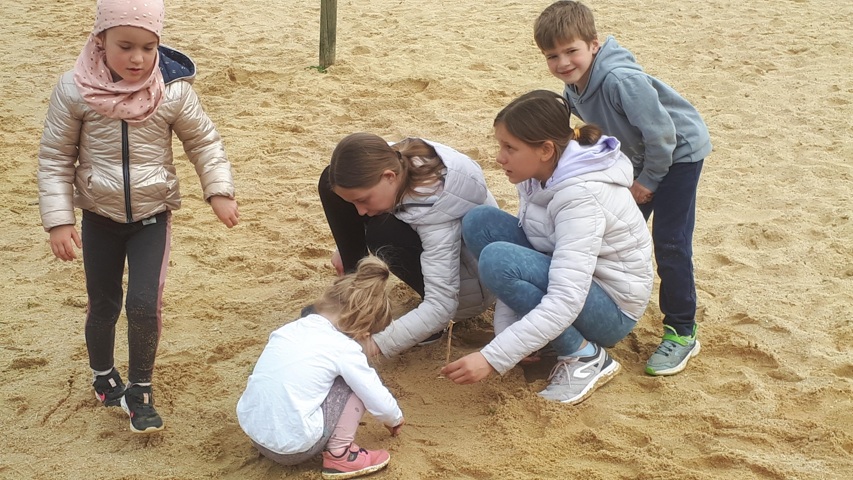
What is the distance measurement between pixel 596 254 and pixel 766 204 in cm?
234

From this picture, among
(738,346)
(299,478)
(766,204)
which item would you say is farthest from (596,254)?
(766,204)

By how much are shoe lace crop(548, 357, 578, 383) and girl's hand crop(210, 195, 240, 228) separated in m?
1.30

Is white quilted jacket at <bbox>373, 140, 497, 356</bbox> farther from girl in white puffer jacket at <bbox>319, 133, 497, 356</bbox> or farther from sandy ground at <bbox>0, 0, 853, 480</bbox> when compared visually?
sandy ground at <bbox>0, 0, 853, 480</bbox>

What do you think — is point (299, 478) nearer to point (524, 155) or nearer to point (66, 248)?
point (66, 248)

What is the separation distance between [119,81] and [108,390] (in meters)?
1.18

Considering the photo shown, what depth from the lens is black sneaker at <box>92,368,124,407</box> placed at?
3.33 metres

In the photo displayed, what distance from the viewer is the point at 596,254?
3.10 metres

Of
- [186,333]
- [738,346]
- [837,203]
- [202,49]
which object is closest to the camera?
[738,346]

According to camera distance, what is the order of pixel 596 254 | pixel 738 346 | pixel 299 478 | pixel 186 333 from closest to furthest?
pixel 299 478 → pixel 596 254 → pixel 738 346 → pixel 186 333

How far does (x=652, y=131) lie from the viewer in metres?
3.28

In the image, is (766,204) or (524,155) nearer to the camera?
(524,155)

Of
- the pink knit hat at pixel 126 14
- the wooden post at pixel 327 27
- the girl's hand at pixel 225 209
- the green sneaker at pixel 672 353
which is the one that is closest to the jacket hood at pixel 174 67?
the pink knit hat at pixel 126 14

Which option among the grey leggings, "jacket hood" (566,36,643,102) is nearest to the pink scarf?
the grey leggings

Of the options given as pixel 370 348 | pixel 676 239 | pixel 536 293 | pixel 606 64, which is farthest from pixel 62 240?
pixel 676 239
